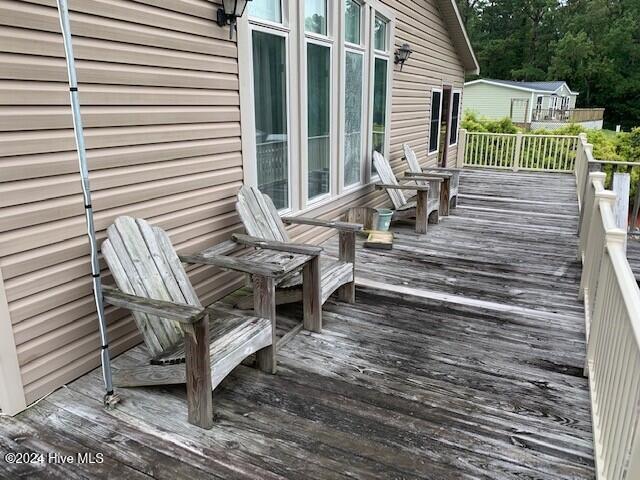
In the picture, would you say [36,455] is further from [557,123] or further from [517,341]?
[557,123]

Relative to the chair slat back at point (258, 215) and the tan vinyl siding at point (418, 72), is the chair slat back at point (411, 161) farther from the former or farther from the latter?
the chair slat back at point (258, 215)

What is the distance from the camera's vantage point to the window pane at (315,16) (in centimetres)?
432

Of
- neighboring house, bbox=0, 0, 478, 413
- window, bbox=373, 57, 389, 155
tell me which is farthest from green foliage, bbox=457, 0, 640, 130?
neighboring house, bbox=0, 0, 478, 413

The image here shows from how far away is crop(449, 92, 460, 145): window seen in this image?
1057 cm

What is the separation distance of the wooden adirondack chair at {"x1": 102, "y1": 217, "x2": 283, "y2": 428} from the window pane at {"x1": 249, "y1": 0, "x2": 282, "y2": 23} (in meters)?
1.96

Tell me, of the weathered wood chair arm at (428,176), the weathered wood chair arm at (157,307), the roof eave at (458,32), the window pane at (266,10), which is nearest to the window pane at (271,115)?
the window pane at (266,10)

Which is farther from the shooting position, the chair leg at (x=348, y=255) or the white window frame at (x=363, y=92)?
the white window frame at (x=363, y=92)

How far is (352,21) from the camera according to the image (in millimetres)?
5262

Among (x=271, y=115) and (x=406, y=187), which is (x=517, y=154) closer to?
(x=406, y=187)

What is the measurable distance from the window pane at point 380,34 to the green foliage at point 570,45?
30.7 metres

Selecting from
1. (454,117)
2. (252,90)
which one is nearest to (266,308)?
(252,90)

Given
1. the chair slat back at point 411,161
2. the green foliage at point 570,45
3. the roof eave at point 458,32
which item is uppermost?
the green foliage at point 570,45

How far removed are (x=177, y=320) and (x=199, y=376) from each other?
0.97 ft

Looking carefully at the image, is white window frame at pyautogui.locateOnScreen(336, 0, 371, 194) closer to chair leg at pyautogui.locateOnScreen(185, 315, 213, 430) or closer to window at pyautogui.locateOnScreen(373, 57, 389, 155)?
window at pyautogui.locateOnScreen(373, 57, 389, 155)
